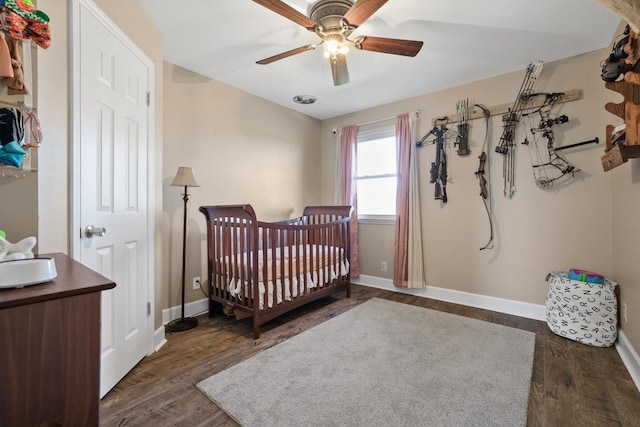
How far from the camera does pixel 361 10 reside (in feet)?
5.10

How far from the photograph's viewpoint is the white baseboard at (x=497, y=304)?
71.0 inches

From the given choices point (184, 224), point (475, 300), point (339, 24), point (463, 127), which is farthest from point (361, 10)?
point (475, 300)

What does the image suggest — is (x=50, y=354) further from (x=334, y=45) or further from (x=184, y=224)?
(x=334, y=45)

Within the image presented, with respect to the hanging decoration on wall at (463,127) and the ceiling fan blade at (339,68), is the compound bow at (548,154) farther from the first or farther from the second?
the ceiling fan blade at (339,68)

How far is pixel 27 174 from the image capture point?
45.9 inches

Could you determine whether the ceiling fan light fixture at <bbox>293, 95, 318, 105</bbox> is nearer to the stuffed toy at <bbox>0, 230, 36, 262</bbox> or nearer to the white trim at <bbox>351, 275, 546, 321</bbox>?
the white trim at <bbox>351, 275, 546, 321</bbox>

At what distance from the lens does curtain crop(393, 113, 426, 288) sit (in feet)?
10.9

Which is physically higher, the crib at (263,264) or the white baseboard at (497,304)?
the crib at (263,264)

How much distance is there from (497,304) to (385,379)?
71.3 inches

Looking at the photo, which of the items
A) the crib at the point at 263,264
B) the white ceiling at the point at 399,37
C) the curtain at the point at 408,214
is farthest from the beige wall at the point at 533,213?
the crib at the point at 263,264

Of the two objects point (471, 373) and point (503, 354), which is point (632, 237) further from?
point (471, 373)

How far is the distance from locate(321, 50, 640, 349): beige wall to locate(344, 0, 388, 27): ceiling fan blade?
1909 mm

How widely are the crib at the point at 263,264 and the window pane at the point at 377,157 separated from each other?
1224 millimetres

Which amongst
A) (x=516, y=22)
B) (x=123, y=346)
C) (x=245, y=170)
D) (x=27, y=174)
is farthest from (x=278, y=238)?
(x=516, y=22)
